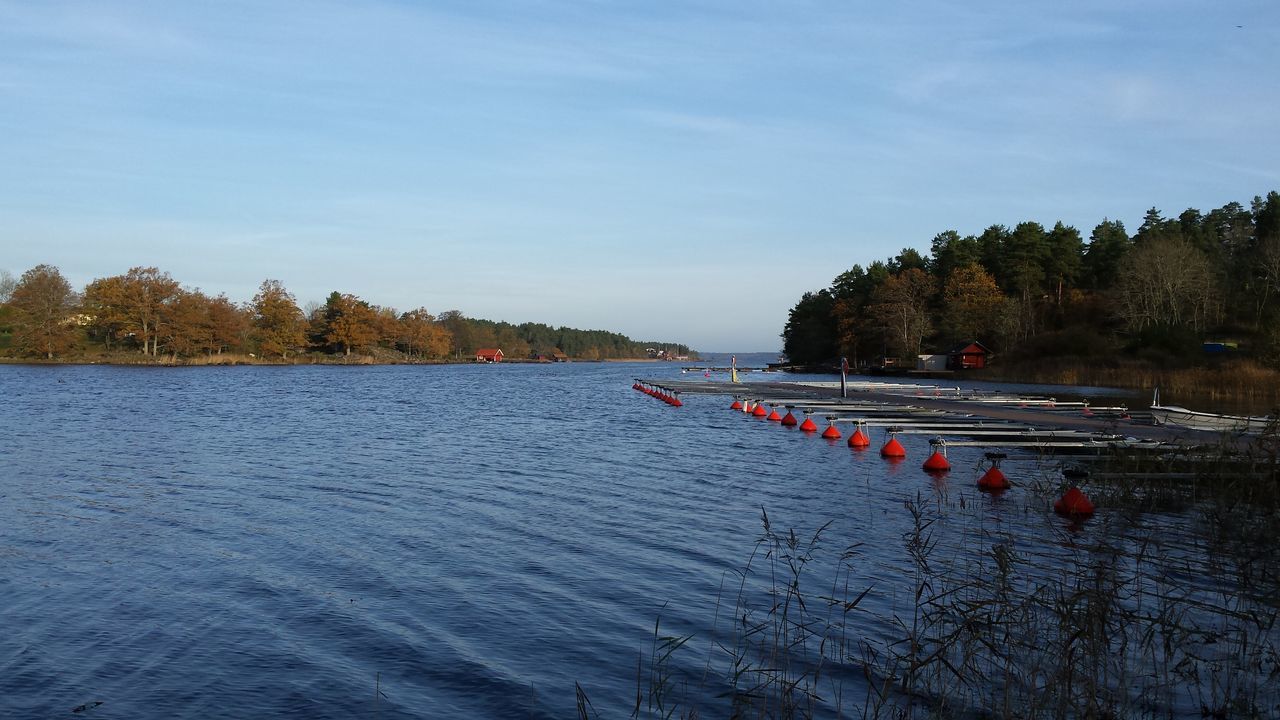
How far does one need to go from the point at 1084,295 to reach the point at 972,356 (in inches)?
669

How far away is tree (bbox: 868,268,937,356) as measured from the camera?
96.9 m

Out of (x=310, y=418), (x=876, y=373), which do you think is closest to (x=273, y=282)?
(x=876, y=373)

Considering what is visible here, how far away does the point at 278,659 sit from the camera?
8367 mm

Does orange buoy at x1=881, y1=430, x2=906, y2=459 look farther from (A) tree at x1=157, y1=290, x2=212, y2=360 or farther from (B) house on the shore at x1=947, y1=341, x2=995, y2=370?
(A) tree at x1=157, y1=290, x2=212, y2=360

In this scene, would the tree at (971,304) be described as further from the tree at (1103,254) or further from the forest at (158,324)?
the forest at (158,324)

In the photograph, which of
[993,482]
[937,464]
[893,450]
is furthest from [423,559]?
[893,450]

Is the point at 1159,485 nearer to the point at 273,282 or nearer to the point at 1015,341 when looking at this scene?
the point at 1015,341

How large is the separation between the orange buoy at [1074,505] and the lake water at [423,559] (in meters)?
0.24

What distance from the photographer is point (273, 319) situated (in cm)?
13375

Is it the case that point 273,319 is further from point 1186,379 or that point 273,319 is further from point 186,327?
point 1186,379

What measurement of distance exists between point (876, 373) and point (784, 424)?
6522 centimetres

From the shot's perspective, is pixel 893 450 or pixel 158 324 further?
pixel 158 324

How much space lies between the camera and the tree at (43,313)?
103375 mm

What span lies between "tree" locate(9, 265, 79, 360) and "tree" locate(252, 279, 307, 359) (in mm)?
27134
